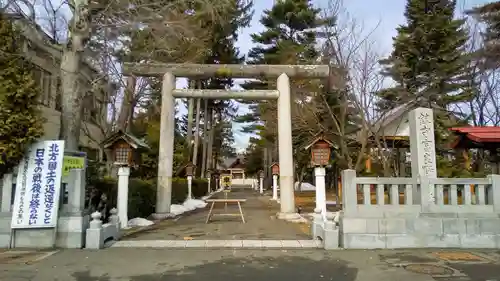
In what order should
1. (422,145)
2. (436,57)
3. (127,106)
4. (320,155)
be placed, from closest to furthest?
1. (422,145)
2. (320,155)
3. (127,106)
4. (436,57)

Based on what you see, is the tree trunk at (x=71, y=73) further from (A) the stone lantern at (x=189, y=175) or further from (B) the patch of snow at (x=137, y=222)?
(A) the stone lantern at (x=189, y=175)

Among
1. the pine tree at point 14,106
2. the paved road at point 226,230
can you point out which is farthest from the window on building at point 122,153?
the pine tree at point 14,106

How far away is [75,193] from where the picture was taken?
8.32 metres

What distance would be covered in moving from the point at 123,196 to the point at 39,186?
3669 millimetres

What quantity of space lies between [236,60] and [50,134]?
16943mm

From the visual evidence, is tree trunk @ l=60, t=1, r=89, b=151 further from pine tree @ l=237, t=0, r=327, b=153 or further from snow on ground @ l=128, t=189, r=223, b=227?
pine tree @ l=237, t=0, r=327, b=153

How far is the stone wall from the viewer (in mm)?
8336

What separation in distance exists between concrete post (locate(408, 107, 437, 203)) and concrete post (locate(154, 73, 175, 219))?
907 cm

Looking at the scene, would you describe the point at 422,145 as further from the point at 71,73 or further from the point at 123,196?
the point at 71,73

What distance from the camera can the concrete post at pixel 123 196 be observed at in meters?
11.7

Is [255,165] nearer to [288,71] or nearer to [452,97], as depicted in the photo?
[452,97]

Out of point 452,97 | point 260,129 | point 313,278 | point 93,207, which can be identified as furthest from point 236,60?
point 313,278

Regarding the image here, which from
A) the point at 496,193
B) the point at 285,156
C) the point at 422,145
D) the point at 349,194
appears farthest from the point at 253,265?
the point at 285,156

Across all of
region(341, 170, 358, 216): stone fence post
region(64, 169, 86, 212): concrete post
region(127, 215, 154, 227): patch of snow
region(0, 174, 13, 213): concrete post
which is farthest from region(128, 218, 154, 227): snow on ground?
region(341, 170, 358, 216): stone fence post
